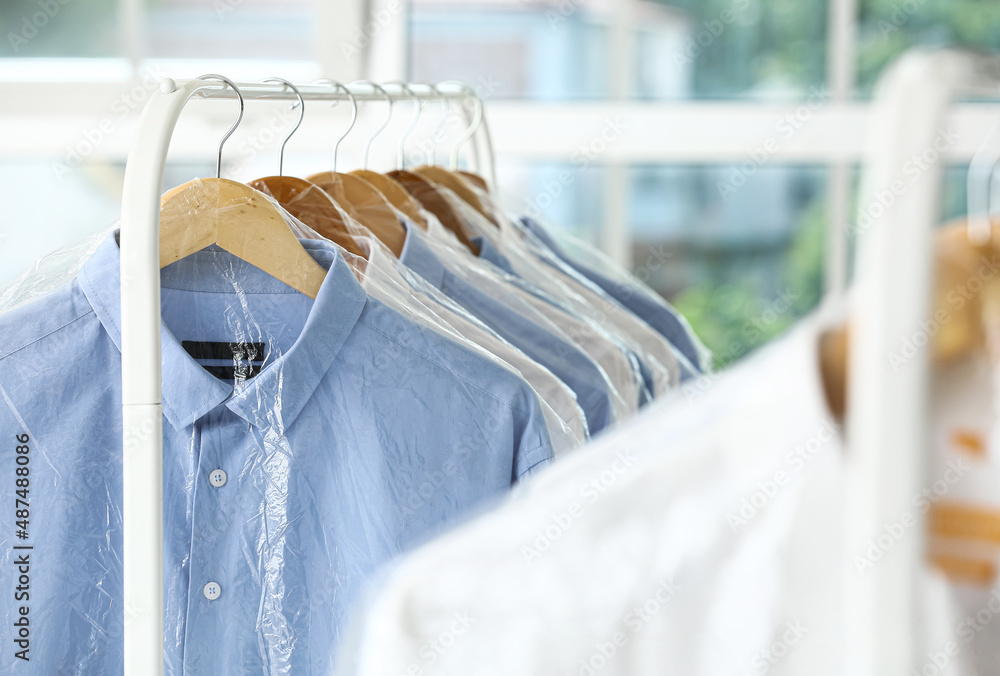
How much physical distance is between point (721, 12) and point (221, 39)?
59.8 inches

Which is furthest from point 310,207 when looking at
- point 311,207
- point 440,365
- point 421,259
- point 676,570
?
point 676,570

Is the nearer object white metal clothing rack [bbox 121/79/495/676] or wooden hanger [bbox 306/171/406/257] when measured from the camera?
white metal clothing rack [bbox 121/79/495/676]

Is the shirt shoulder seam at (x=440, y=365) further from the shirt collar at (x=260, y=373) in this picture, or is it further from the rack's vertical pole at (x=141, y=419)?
the rack's vertical pole at (x=141, y=419)

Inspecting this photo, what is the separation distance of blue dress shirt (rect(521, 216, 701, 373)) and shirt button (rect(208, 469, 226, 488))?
720 mm

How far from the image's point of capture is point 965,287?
0.43 meters

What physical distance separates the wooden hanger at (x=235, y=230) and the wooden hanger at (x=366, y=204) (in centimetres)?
22

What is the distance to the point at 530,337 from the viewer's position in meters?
0.90

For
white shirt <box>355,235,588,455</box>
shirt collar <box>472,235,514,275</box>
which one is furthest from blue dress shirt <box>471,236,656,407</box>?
white shirt <box>355,235,588,455</box>

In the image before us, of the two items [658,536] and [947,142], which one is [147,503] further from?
[947,142]

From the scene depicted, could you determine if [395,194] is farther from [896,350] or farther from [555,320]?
[896,350]

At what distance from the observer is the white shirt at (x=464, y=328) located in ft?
2.30

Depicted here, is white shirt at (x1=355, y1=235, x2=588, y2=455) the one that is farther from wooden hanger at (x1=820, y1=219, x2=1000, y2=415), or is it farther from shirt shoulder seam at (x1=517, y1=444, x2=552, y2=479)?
wooden hanger at (x1=820, y1=219, x2=1000, y2=415)

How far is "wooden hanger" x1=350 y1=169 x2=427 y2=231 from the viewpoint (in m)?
0.98

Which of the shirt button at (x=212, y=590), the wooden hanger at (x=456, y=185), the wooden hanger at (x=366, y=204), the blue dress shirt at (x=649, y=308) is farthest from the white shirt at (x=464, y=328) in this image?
the blue dress shirt at (x=649, y=308)
